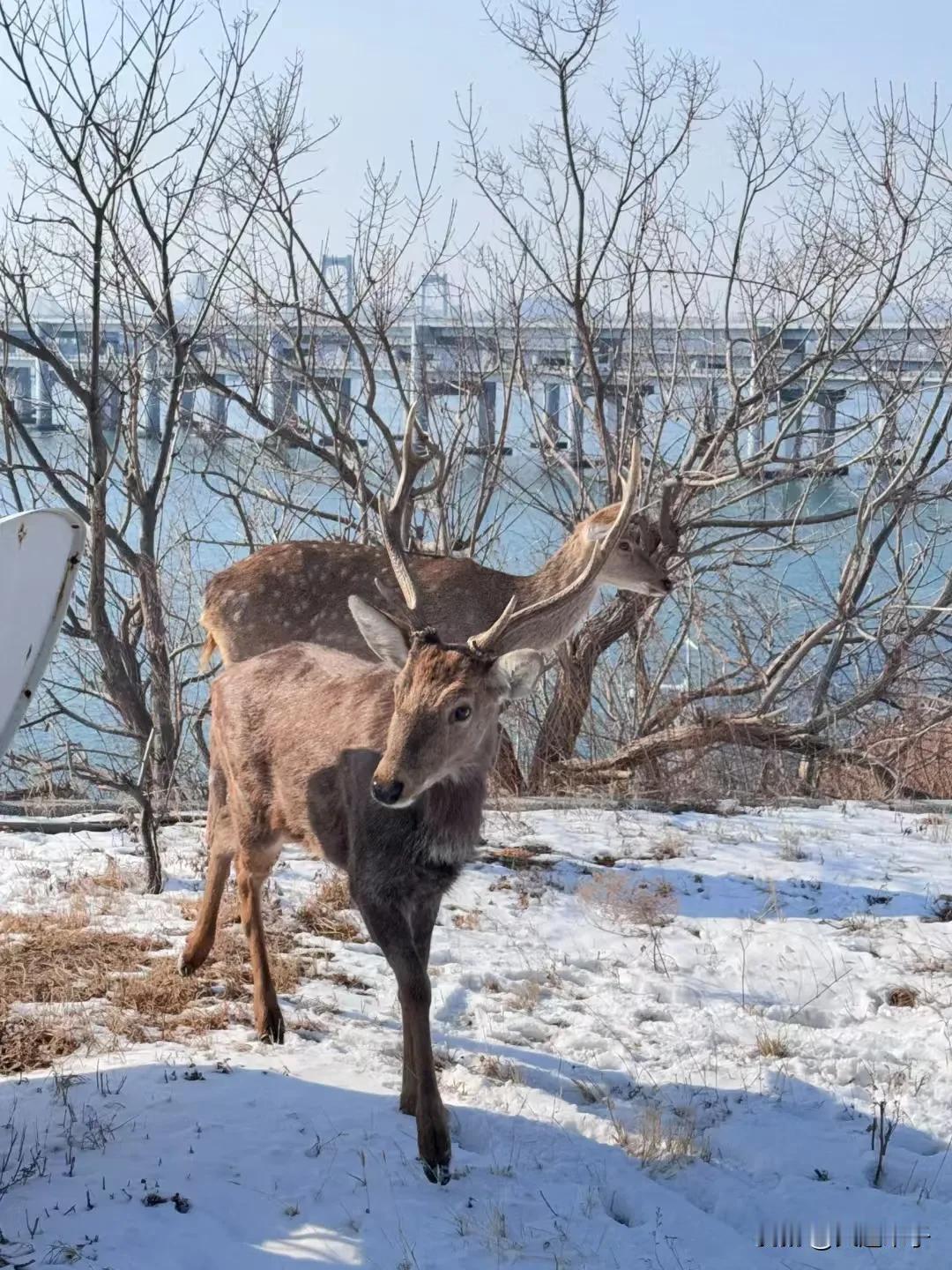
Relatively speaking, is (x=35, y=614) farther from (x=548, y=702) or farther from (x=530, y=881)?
(x=548, y=702)

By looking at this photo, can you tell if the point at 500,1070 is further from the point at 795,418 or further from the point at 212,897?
the point at 795,418

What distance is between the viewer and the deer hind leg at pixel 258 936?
4703mm

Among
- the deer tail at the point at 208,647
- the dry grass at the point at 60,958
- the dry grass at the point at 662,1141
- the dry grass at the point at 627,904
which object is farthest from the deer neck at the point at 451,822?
the deer tail at the point at 208,647

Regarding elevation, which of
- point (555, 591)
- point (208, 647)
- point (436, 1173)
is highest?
point (555, 591)

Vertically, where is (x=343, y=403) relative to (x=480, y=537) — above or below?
above

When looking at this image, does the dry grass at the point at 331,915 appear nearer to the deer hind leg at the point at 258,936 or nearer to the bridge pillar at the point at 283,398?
the deer hind leg at the point at 258,936

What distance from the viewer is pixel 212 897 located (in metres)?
5.29

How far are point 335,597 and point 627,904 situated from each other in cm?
266

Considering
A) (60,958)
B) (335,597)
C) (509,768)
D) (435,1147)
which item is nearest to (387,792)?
(435,1147)

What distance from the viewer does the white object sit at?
3.40m

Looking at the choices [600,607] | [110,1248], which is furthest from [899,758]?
[110,1248]

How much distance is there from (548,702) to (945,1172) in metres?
8.74

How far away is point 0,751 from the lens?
10.6ft

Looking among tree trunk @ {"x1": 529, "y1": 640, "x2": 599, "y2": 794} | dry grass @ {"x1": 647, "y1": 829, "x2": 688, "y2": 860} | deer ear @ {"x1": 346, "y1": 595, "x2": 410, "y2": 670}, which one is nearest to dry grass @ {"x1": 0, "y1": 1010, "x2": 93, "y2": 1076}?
deer ear @ {"x1": 346, "y1": 595, "x2": 410, "y2": 670}
